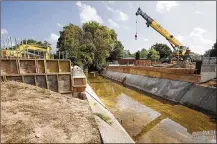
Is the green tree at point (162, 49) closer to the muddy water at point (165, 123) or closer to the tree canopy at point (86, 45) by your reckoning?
the tree canopy at point (86, 45)

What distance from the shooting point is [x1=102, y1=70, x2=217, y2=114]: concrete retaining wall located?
30.9 ft

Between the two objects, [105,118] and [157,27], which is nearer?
[105,118]

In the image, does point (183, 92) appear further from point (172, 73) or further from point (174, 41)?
point (174, 41)

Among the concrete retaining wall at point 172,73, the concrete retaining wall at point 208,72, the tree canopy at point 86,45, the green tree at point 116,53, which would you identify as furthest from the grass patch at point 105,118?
the green tree at point 116,53

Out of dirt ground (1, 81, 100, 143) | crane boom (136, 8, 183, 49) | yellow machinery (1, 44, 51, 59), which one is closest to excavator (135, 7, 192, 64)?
crane boom (136, 8, 183, 49)

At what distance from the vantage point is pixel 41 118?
6.49 metres

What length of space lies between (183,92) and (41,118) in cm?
891

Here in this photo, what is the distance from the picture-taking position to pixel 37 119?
638 cm

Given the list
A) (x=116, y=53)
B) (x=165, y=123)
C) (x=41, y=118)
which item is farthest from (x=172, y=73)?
(x=116, y=53)

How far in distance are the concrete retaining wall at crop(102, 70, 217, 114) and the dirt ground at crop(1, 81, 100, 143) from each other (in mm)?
6078

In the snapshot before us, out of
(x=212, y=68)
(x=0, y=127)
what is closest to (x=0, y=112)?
(x=0, y=127)

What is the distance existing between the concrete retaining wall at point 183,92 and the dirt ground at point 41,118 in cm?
608

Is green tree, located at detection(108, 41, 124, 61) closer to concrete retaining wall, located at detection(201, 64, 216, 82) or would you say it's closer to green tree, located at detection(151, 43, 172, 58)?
green tree, located at detection(151, 43, 172, 58)

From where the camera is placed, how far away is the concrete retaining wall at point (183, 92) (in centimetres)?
943
